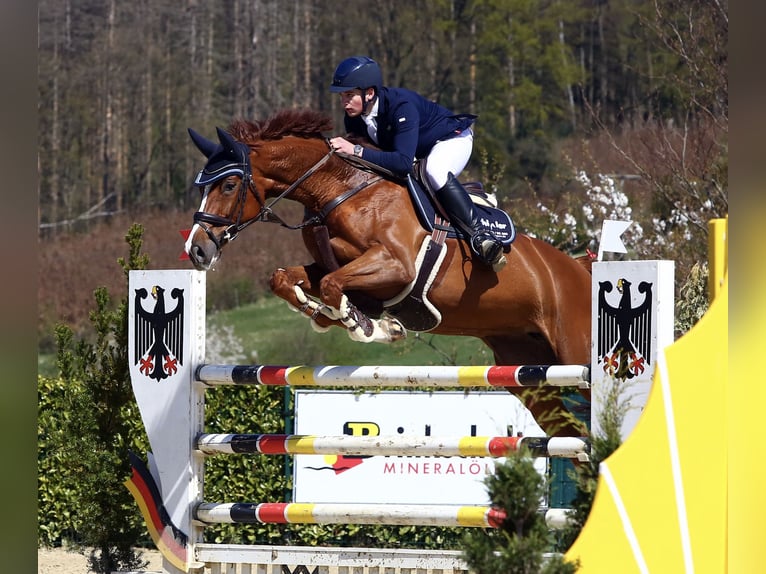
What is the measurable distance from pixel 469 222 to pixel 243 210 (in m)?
0.89

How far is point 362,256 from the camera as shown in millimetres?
3900

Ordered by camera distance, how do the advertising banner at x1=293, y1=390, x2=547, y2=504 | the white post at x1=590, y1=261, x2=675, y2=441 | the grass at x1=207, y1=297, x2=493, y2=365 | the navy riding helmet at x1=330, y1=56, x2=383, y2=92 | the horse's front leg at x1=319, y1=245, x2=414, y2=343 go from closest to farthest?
the white post at x1=590, y1=261, x2=675, y2=441 → the horse's front leg at x1=319, y1=245, x2=414, y2=343 → the navy riding helmet at x1=330, y1=56, x2=383, y2=92 → the advertising banner at x1=293, y1=390, x2=547, y2=504 → the grass at x1=207, y1=297, x2=493, y2=365

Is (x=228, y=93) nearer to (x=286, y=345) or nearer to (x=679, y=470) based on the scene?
(x=286, y=345)

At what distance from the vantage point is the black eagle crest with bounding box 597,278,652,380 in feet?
10.1

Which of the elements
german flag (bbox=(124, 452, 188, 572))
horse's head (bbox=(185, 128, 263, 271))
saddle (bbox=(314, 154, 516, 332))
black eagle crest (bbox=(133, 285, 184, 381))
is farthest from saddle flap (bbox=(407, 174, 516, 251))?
german flag (bbox=(124, 452, 188, 572))

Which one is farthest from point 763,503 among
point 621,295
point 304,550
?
point 304,550

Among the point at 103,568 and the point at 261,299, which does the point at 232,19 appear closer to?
the point at 261,299

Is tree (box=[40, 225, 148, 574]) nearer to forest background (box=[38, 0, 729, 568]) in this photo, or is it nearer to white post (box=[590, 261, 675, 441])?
white post (box=[590, 261, 675, 441])

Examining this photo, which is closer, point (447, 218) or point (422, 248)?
point (422, 248)

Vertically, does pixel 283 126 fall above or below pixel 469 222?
above

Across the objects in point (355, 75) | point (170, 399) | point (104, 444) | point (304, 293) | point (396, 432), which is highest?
point (355, 75)

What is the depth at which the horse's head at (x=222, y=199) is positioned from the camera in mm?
3791

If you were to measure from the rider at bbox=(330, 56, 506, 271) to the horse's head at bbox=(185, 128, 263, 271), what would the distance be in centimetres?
40

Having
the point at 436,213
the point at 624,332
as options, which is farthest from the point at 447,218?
the point at 624,332
